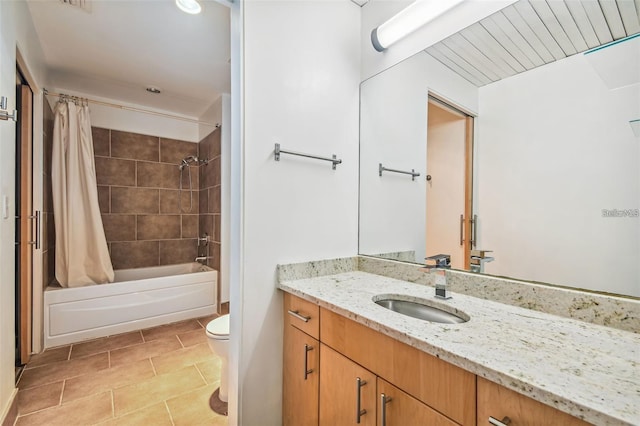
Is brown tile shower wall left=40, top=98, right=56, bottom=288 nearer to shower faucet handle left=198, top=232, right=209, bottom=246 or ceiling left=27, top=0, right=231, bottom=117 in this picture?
ceiling left=27, top=0, right=231, bottom=117

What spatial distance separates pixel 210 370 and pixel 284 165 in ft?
5.56

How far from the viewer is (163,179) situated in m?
3.64

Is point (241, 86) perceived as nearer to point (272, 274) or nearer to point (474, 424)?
point (272, 274)

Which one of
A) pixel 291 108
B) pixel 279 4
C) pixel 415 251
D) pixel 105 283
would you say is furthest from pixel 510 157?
pixel 105 283

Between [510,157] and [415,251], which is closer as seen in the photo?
[510,157]

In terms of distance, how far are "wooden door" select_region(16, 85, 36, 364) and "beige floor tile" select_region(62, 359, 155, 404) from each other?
2.16ft

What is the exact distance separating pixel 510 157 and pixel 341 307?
94 centimetres

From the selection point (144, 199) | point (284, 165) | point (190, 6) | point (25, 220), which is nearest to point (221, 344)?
point (284, 165)

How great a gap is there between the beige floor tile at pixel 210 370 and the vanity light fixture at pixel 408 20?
243 cm

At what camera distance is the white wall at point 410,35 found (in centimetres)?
126

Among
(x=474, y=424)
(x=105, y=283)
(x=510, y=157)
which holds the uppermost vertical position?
(x=510, y=157)

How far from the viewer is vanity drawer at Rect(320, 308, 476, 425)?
27.8 inches

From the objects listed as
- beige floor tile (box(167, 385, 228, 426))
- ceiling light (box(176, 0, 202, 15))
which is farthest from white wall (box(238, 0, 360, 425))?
ceiling light (box(176, 0, 202, 15))

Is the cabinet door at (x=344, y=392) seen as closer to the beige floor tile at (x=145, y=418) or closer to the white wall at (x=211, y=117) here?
the beige floor tile at (x=145, y=418)
